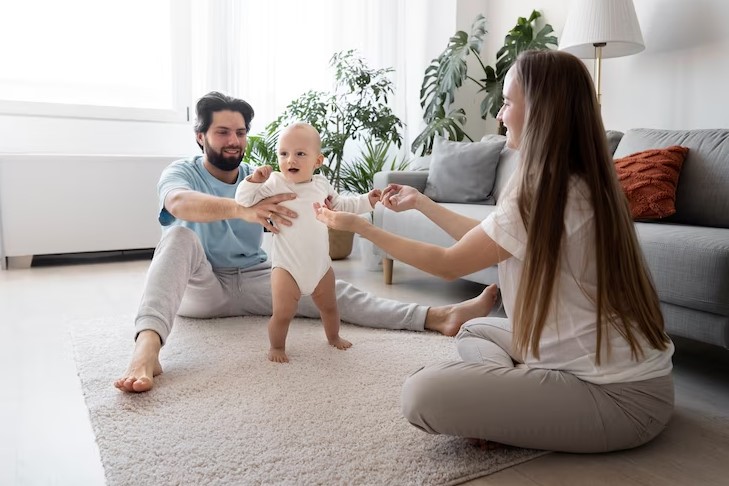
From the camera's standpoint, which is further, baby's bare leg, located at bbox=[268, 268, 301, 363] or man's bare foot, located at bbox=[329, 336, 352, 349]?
man's bare foot, located at bbox=[329, 336, 352, 349]

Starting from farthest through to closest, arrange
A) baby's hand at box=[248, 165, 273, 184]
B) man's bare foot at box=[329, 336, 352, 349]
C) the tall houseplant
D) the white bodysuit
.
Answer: the tall houseplant < man's bare foot at box=[329, 336, 352, 349] < the white bodysuit < baby's hand at box=[248, 165, 273, 184]

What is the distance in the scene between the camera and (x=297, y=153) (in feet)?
6.12

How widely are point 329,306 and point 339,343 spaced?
15 centimetres

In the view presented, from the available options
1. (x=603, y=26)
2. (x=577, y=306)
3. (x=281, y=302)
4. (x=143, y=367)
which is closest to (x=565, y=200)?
(x=577, y=306)

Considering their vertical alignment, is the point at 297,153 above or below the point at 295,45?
below

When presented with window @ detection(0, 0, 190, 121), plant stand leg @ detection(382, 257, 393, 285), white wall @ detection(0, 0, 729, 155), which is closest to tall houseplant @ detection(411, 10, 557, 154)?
white wall @ detection(0, 0, 729, 155)

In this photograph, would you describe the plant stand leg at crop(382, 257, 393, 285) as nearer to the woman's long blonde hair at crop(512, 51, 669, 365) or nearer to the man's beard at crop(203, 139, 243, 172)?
the man's beard at crop(203, 139, 243, 172)

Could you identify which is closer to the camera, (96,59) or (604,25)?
(604,25)

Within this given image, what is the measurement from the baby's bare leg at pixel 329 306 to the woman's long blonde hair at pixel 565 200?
0.84 m

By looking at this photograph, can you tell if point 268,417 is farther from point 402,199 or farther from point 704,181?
point 704,181

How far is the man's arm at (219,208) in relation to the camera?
186cm

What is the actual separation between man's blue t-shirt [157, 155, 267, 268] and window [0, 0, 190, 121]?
2519 mm

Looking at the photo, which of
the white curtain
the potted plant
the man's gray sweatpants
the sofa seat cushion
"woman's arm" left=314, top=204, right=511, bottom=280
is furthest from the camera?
the white curtain

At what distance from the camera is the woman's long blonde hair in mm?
1214
